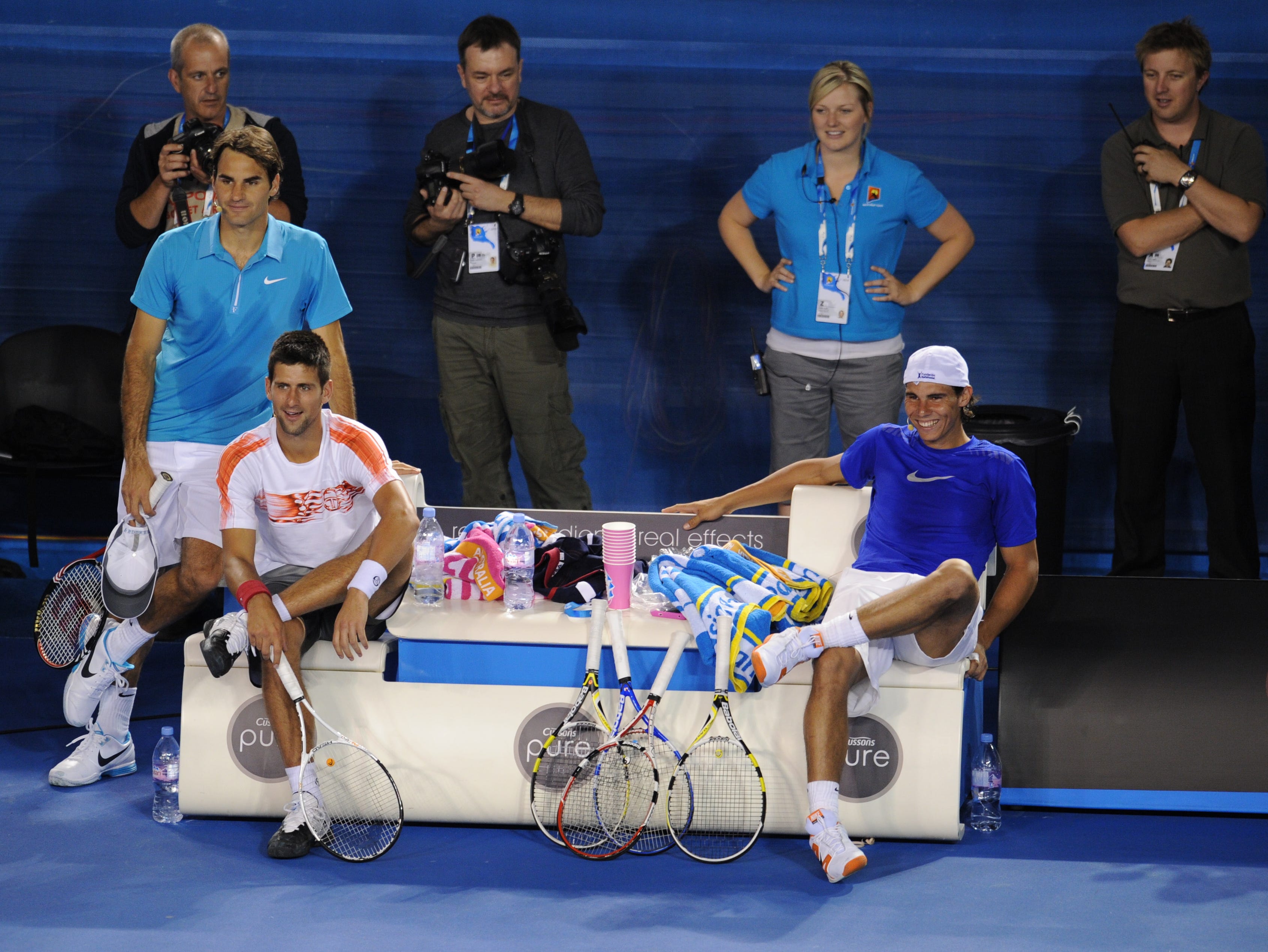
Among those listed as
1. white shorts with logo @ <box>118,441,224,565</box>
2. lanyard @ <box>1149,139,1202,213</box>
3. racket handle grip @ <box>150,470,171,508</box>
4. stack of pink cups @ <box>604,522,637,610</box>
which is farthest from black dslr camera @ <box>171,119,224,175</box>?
lanyard @ <box>1149,139,1202,213</box>

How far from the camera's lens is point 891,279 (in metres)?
6.13

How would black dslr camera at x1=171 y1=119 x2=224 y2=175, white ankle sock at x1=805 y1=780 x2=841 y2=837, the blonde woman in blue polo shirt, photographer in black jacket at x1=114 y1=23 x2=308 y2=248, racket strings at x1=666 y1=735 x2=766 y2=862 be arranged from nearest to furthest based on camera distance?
1. white ankle sock at x1=805 y1=780 x2=841 y2=837
2. racket strings at x1=666 y1=735 x2=766 y2=862
3. black dslr camera at x1=171 y1=119 x2=224 y2=175
4. photographer in black jacket at x1=114 y1=23 x2=308 y2=248
5. the blonde woman in blue polo shirt

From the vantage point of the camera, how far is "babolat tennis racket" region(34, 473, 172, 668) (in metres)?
5.15

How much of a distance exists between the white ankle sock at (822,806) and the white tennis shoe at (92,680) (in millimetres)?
2285

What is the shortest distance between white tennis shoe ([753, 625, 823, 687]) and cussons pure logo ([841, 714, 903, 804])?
0.31 meters

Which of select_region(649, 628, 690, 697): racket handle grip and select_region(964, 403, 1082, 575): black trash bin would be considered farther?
select_region(964, 403, 1082, 575): black trash bin

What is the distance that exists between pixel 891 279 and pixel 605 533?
2030 mm

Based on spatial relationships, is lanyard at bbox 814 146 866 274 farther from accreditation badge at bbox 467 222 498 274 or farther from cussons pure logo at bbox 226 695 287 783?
cussons pure logo at bbox 226 695 287 783

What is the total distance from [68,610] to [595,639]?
2060 mm

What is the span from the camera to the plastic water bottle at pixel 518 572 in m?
4.79

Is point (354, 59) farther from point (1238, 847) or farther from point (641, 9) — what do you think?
point (1238, 847)

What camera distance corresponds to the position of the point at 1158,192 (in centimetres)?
621

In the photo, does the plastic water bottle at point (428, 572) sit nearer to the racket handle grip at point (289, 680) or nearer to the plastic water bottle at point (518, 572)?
the plastic water bottle at point (518, 572)

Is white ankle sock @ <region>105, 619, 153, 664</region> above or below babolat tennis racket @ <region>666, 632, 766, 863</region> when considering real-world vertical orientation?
above
